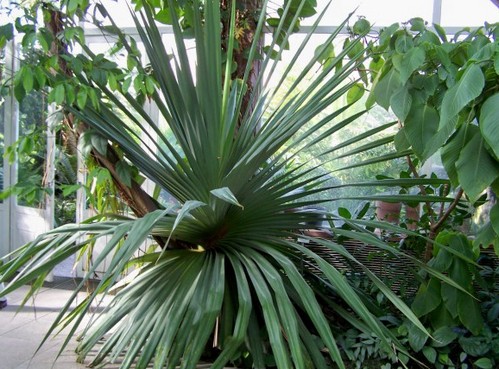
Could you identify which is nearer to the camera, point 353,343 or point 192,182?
point 192,182

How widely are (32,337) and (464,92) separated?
8.08 ft

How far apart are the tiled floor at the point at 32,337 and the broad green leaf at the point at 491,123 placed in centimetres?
167

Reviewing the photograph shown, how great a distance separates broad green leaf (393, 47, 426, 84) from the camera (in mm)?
1719

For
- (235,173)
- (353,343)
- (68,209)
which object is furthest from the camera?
(68,209)

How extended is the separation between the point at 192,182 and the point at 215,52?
0.51 metres

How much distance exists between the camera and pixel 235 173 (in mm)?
2000

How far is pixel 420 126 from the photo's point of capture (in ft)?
6.02

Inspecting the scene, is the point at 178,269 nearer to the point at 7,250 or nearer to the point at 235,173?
the point at 235,173

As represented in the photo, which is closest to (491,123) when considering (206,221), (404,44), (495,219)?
(495,219)

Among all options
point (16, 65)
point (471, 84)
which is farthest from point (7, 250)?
point (471, 84)

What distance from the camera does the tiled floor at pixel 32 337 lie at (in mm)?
2463

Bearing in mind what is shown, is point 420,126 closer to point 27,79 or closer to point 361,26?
point 361,26

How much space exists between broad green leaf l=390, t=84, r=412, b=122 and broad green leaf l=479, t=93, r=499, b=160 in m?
0.38

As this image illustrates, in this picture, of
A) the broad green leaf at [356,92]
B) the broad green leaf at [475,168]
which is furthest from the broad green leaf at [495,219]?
the broad green leaf at [356,92]
